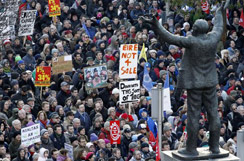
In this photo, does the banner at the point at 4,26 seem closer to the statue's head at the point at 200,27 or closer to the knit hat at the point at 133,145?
the knit hat at the point at 133,145

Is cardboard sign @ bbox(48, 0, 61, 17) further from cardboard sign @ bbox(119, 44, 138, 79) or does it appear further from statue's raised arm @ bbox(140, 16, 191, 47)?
statue's raised arm @ bbox(140, 16, 191, 47)

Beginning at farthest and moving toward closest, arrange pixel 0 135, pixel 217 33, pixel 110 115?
pixel 110 115 < pixel 0 135 < pixel 217 33

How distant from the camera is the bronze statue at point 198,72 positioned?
1570 centimetres

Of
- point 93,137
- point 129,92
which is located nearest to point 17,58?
point 129,92

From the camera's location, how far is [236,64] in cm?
2883

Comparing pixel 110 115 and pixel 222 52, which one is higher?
pixel 222 52

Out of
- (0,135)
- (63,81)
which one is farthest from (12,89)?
(0,135)

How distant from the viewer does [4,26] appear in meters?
28.8

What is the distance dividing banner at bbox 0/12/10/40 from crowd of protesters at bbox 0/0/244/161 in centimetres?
28

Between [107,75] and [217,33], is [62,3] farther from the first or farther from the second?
[217,33]

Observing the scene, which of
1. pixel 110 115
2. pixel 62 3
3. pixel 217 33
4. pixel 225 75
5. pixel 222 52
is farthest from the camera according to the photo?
pixel 62 3

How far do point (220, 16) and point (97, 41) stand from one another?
552 inches

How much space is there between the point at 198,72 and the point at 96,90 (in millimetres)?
9940

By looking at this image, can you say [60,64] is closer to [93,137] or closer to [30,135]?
[93,137]
